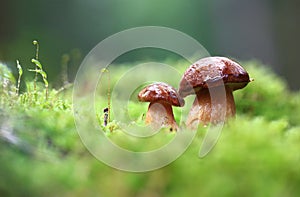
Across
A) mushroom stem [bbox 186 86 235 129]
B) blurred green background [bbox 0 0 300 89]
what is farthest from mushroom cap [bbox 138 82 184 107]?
blurred green background [bbox 0 0 300 89]

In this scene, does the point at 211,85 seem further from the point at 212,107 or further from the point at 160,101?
the point at 160,101

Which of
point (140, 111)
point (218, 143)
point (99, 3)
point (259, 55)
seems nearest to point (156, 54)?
point (99, 3)

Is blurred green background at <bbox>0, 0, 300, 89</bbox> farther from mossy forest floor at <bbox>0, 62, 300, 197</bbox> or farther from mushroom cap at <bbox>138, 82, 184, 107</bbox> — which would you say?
mossy forest floor at <bbox>0, 62, 300, 197</bbox>

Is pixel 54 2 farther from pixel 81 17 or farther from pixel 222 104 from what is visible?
pixel 222 104

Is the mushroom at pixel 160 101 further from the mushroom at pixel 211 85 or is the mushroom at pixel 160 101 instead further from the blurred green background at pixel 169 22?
the blurred green background at pixel 169 22

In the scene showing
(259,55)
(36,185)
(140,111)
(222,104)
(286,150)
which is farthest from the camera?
(259,55)

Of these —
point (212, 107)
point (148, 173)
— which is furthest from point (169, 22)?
point (148, 173)

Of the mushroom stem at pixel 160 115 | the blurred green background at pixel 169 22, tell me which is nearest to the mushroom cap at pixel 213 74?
the mushroom stem at pixel 160 115
